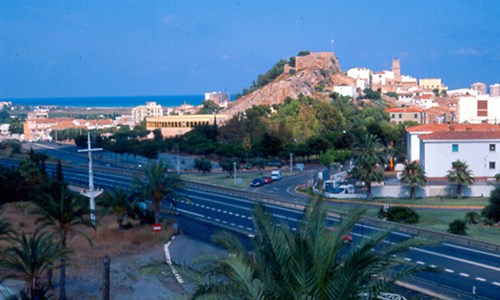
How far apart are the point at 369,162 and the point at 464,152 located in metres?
8.35

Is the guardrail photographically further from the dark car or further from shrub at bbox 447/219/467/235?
the dark car

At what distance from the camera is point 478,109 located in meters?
73.2

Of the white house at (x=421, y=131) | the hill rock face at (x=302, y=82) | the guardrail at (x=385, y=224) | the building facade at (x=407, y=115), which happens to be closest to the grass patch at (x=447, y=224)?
the guardrail at (x=385, y=224)

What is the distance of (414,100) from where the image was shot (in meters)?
108

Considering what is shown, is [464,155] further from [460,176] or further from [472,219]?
[472,219]

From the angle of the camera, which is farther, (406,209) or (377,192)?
(377,192)

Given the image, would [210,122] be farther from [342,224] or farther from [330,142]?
[342,224]

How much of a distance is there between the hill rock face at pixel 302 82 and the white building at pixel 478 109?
19.5 m

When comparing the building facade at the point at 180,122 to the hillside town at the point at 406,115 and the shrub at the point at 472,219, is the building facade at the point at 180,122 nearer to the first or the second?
the hillside town at the point at 406,115

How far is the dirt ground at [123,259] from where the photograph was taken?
15836 millimetres

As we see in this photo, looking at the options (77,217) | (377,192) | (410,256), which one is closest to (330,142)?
(377,192)

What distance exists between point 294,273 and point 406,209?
2097 centimetres

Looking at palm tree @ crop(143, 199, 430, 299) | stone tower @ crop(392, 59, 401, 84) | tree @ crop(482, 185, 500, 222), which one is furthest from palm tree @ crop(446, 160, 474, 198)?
stone tower @ crop(392, 59, 401, 84)

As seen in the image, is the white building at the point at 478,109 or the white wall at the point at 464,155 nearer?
the white wall at the point at 464,155
